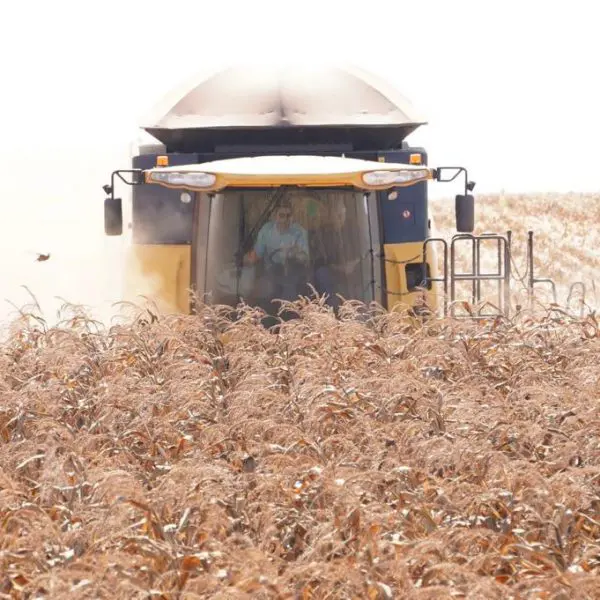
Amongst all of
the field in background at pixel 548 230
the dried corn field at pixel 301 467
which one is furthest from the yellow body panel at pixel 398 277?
the field in background at pixel 548 230

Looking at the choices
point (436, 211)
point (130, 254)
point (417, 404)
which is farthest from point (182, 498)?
point (436, 211)

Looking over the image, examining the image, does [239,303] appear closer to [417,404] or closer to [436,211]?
[417,404]

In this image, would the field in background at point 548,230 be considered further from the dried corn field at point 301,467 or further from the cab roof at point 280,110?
the dried corn field at point 301,467

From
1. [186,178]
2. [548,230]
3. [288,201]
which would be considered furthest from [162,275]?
[548,230]

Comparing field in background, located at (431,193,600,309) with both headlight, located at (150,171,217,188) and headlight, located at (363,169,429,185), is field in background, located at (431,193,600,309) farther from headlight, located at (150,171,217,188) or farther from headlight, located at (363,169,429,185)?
headlight, located at (150,171,217,188)

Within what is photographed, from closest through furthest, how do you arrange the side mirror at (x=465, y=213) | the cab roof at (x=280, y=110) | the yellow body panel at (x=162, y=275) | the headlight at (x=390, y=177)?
the headlight at (x=390, y=177)
the yellow body panel at (x=162, y=275)
the cab roof at (x=280, y=110)
the side mirror at (x=465, y=213)

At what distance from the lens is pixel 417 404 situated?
26.9ft

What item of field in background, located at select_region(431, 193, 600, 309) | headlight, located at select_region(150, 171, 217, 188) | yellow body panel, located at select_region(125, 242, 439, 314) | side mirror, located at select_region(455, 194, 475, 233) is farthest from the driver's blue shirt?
field in background, located at select_region(431, 193, 600, 309)

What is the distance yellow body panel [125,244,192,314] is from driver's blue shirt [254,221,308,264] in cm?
111

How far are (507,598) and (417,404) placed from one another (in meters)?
3.01

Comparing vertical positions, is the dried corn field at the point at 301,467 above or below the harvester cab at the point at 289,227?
below

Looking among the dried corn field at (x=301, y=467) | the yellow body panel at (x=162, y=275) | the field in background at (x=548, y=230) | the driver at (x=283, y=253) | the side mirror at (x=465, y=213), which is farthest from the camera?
the field in background at (x=548, y=230)

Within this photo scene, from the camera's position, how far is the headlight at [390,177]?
501 inches

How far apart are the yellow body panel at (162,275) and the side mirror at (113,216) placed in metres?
0.44
